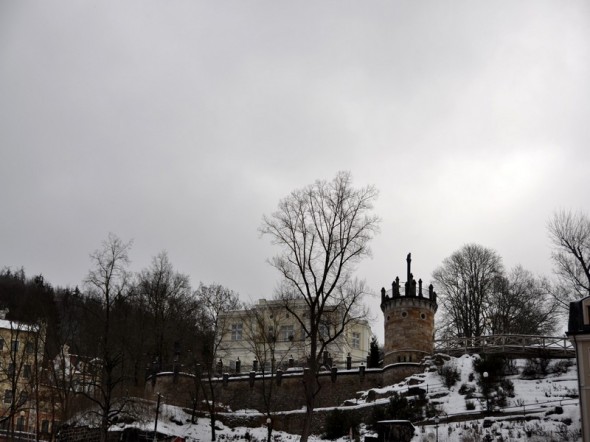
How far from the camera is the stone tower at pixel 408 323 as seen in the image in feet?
145

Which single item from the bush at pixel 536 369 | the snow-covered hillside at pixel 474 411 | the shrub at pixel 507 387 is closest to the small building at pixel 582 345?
the snow-covered hillside at pixel 474 411

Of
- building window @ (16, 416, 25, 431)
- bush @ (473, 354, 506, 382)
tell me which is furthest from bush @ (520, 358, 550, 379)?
building window @ (16, 416, 25, 431)

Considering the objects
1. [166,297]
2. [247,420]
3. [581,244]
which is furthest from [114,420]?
[581,244]

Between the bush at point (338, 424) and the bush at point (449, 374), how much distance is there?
18.6ft

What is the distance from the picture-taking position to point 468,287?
5559cm

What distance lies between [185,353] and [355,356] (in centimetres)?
2614

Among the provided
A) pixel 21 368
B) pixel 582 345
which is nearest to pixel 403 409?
pixel 582 345

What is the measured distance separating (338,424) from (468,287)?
21.3 m

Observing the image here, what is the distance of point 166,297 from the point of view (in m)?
57.2

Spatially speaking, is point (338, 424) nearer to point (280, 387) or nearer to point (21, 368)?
point (280, 387)

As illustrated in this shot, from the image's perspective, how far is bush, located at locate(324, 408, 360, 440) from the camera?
126ft

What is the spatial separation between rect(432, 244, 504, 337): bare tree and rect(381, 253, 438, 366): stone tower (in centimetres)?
926

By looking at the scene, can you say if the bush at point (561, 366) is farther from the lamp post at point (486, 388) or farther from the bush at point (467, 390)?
the bush at point (467, 390)

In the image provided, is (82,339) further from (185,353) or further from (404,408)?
(404,408)
